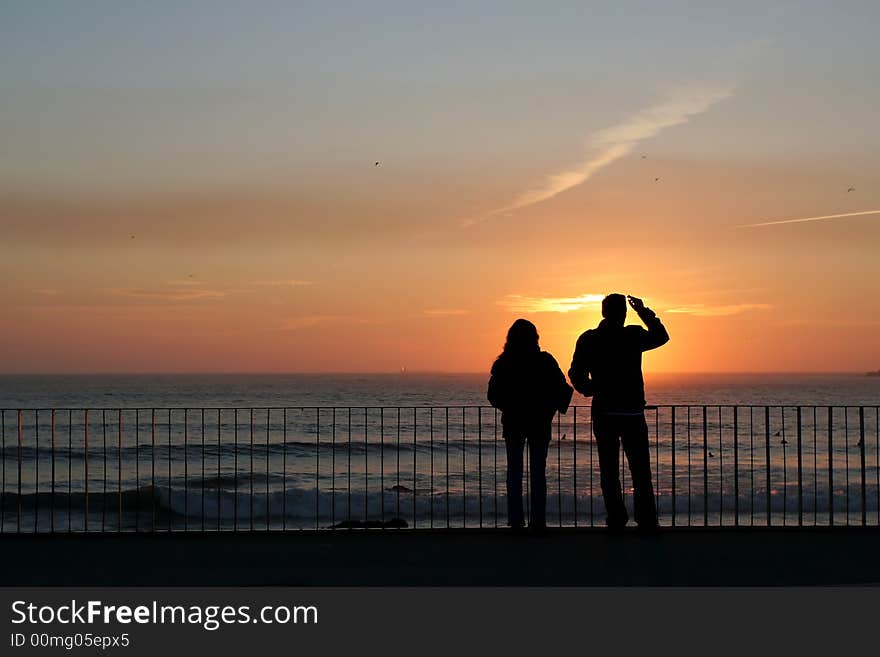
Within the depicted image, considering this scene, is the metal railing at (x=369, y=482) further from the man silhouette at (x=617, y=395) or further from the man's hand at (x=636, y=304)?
the man's hand at (x=636, y=304)

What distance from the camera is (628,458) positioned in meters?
8.80

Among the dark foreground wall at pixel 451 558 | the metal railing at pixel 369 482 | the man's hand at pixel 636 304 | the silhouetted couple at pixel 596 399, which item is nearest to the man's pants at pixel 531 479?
the silhouetted couple at pixel 596 399

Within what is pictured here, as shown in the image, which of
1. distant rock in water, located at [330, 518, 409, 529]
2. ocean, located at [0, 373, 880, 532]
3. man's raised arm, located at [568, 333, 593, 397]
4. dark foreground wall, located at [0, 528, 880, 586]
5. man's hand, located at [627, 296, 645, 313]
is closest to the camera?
dark foreground wall, located at [0, 528, 880, 586]

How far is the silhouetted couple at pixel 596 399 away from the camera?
28.7ft

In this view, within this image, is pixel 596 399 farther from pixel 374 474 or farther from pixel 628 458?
pixel 374 474

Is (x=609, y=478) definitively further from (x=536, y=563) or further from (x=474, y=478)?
(x=474, y=478)

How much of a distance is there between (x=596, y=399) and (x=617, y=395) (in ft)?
0.61

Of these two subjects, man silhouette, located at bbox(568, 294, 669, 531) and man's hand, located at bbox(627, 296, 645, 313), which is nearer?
man's hand, located at bbox(627, 296, 645, 313)

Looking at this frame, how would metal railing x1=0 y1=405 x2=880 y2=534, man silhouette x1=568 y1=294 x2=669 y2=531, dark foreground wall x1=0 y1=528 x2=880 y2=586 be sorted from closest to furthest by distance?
1. dark foreground wall x1=0 y1=528 x2=880 y2=586
2. man silhouette x1=568 y1=294 x2=669 y2=531
3. metal railing x1=0 y1=405 x2=880 y2=534

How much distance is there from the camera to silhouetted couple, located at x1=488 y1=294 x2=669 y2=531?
28.7 feet

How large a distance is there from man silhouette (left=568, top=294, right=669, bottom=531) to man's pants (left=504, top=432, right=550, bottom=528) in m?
0.50

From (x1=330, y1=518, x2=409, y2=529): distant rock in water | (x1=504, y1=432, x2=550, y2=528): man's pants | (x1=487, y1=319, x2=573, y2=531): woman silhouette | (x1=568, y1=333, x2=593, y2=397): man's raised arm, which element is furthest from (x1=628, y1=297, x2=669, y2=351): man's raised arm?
(x1=330, y1=518, x2=409, y2=529): distant rock in water

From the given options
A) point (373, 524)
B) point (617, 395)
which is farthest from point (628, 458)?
point (373, 524)

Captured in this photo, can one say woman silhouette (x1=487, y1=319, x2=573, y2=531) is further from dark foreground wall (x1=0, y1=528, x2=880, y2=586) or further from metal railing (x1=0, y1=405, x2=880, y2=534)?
metal railing (x1=0, y1=405, x2=880, y2=534)
